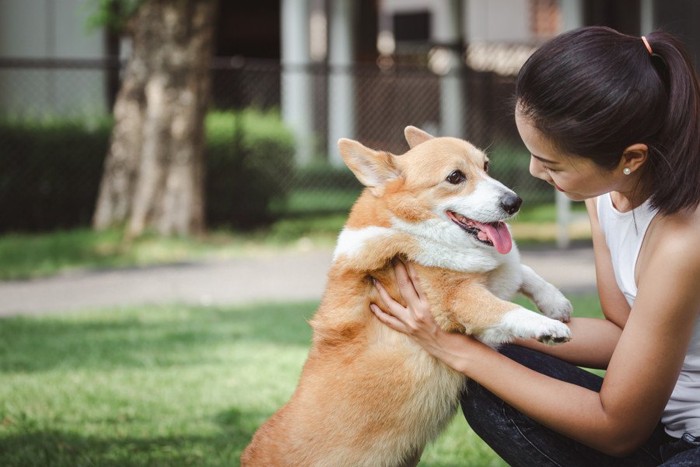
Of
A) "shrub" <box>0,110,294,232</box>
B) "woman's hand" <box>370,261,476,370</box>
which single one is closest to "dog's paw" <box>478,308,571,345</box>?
"woman's hand" <box>370,261,476,370</box>

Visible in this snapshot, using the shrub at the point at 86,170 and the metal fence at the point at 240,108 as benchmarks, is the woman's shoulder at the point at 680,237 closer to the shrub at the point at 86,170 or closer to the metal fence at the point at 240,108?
the metal fence at the point at 240,108

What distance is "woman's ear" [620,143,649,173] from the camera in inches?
83.8

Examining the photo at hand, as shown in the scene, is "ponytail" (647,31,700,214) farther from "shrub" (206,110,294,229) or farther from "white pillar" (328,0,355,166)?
"white pillar" (328,0,355,166)

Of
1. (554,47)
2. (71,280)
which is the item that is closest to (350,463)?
(554,47)

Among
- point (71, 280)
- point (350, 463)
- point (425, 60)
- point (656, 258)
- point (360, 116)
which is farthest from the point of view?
point (425, 60)

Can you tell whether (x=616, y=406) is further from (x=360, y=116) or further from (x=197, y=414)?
(x=360, y=116)

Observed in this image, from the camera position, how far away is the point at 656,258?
2.08 metres

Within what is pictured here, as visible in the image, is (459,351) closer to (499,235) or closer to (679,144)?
(499,235)

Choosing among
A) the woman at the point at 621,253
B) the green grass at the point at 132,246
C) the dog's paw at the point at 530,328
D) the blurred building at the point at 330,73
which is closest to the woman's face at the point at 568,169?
the woman at the point at 621,253

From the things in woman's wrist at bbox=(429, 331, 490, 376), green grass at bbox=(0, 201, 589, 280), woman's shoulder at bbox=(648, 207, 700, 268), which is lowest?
green grass at bbox=(0, 201, 589, 280)

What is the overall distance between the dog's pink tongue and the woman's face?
0.40 metres

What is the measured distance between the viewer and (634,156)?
2158 millimetres

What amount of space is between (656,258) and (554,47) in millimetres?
576

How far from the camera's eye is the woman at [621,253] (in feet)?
6.80
